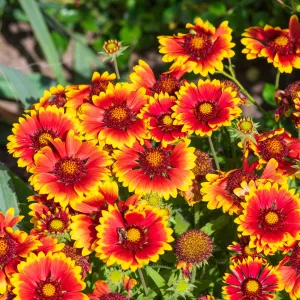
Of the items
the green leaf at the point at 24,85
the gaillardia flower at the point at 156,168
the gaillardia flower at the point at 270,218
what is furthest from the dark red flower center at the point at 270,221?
the green leaf at the point at 24,85

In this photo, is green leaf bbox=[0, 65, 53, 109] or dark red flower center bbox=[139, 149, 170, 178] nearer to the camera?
dark red flower center bbox=[139, 149, 170, 178]

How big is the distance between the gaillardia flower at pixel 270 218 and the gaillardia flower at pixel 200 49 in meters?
0.44

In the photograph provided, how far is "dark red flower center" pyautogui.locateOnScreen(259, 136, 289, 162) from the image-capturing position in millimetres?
1799

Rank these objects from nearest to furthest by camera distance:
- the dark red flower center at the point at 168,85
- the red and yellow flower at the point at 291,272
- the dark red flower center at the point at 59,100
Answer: the red and yellow flower at the point at 291,272
the dark red flower center at the point at 168,85
the dark red flower center at the point at 59,100

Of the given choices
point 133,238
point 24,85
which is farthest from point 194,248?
point 24,85

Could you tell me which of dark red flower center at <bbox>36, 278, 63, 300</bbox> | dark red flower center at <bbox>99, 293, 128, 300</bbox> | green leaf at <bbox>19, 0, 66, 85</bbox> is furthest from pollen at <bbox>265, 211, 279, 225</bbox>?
green leaf at <bbox>19, 0, 66, 85</bbox>

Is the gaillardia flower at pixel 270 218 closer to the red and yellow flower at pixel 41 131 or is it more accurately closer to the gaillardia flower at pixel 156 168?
the gaillardia flower at pixel 156 168

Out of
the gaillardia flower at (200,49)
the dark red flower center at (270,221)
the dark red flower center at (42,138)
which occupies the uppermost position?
the gaillardia flower at (200,49)

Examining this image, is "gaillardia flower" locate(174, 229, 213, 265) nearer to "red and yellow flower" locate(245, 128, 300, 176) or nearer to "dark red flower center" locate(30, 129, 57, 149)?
"red and yellow flower" locate(245, 128, 300, 176)

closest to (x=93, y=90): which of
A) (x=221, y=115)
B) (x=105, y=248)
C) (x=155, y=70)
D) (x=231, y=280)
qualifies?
(x=221, y=115)

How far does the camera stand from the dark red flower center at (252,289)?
1.64m

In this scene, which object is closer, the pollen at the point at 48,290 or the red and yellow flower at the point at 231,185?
the pollen at the point at 48,290

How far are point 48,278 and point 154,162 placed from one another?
1.40 feet

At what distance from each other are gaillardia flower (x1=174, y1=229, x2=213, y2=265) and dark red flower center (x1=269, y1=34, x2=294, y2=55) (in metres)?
0.68
